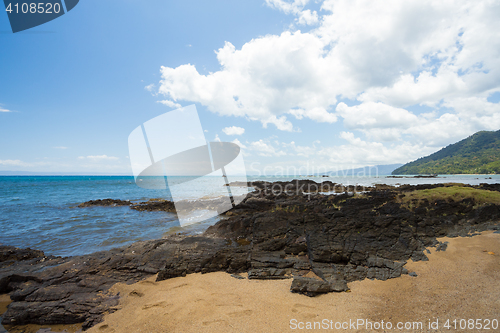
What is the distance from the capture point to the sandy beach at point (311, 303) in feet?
12.7

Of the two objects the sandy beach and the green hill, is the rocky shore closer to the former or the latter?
the sandy beach

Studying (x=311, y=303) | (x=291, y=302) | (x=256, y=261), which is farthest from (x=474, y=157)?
(x=291, y=302)

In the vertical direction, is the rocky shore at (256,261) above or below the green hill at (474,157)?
below

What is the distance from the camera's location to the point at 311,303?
4512 millimetres

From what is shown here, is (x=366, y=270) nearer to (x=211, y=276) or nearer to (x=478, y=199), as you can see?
(x=211, y=276)

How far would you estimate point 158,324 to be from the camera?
4219 millimetres

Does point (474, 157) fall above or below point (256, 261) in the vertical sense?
above

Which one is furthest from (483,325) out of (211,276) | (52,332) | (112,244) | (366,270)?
(112,244)

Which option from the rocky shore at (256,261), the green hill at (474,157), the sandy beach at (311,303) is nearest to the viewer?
the sandy beach at (311,303)

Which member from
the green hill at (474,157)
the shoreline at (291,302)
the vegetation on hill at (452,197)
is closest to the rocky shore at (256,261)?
the shoreline at (291,302)

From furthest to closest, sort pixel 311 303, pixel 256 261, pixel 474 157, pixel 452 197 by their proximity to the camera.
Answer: pixel 474 157 → pixel 452 197 → pixel 256 261 → pixel 311 303

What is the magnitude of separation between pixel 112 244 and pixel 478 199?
21.4 metres

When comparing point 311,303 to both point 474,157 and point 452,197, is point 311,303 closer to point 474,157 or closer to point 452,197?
point 452,197

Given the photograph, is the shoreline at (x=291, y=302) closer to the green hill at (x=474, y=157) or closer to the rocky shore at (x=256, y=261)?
the rocky shore at (x=256, y=261)
